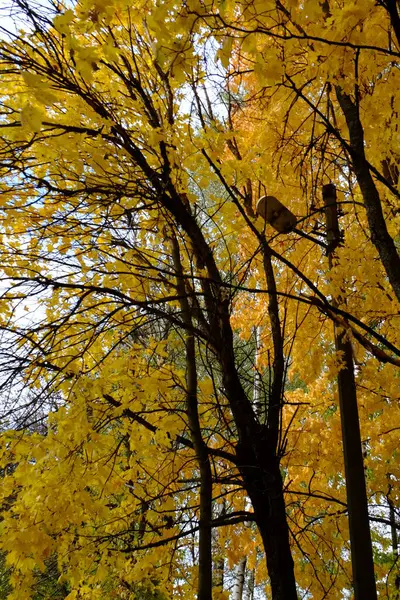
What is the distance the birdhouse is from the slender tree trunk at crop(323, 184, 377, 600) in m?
0.22

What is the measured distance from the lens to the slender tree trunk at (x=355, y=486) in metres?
2.56

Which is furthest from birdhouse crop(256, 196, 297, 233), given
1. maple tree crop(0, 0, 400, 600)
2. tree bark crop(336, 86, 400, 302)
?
tree bark crop(336, 86, 400, 302)

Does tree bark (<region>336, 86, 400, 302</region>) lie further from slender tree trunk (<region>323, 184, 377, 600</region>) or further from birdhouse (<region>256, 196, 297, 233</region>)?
birdhouse (<region>256, 196, 297, 233</region>)

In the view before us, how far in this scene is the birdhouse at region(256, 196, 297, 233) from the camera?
95.7 inches

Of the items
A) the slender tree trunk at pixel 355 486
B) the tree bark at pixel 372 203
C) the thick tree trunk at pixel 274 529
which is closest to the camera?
the tree bark at pixel 372 203

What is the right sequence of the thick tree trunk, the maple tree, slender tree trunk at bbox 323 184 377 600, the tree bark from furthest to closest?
the thick tree trunk < slender tree trunk at bbox 323 184 377 600 < the maple tree < the tree bark

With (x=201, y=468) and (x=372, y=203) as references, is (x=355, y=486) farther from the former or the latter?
(x=372, y=203)

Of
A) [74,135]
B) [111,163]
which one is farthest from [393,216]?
[74,135]

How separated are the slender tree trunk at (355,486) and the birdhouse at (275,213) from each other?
0.22 meters

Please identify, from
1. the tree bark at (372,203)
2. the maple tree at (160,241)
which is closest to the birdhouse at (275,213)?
the maple tree at (160,241)

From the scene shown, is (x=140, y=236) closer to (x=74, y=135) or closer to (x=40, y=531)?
Result: (x=74, y=135)

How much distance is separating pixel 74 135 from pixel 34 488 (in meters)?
2.23

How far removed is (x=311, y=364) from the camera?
416 cm

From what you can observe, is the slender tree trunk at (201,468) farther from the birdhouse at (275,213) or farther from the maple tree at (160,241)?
the birdhouse at (275,213)
